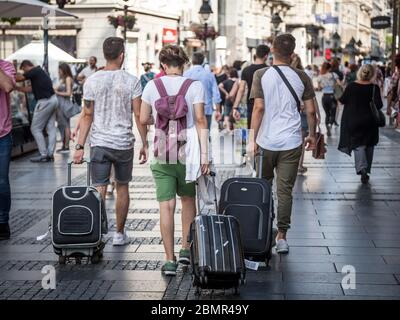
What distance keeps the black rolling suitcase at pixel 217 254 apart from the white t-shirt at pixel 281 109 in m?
1.52

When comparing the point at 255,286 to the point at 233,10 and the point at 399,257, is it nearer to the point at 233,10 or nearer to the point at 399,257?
the point at 399,257

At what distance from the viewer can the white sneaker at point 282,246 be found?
805 centimetres

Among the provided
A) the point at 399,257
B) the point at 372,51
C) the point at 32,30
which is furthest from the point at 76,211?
the point at 372,51

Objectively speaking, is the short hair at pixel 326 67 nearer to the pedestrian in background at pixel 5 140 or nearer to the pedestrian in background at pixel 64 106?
the pedestrian in background at pixel 64 106

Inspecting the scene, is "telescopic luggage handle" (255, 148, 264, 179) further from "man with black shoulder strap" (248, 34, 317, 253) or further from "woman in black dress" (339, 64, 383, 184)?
"woman in black dress" (339, 64, 383, 184)

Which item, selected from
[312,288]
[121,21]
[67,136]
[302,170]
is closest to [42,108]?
[67,136]

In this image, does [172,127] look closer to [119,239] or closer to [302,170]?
[119,239]

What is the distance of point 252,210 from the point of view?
287 inches

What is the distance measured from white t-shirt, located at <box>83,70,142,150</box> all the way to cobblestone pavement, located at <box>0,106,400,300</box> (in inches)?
39.7

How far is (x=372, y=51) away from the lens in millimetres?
131750

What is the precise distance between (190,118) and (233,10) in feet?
189

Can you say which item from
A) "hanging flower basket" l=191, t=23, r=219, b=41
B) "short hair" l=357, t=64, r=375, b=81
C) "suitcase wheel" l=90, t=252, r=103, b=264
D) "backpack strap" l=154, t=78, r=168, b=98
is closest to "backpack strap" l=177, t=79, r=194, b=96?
"backpack strap" l=154, t=78, r=168, b=98

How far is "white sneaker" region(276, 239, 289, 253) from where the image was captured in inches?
317

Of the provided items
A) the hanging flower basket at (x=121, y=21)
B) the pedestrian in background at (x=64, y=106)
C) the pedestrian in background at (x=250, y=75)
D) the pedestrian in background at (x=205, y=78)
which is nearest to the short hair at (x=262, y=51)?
the pedestrian in background at (x=250, y=75)
